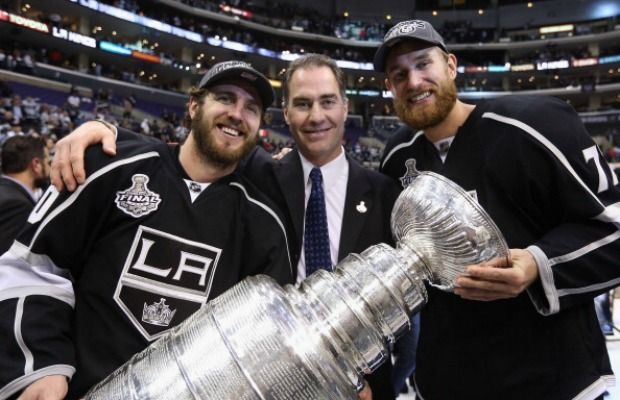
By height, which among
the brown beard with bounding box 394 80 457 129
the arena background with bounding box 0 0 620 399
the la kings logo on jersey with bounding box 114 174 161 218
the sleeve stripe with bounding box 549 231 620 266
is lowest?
the sleeve stripe with bounding box 549 231 620 266

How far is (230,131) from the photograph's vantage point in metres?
1.31

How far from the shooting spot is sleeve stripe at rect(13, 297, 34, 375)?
897 millimetres

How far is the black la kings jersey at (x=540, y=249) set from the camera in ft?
3.55

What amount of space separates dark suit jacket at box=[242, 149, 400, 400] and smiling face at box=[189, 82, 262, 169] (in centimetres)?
25

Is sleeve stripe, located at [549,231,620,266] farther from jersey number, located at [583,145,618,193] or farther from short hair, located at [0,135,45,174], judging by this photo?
short hair, located at [0,135,45,174]

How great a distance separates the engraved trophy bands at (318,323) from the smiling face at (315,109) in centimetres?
71

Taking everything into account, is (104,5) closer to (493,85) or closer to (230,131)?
(230,131)

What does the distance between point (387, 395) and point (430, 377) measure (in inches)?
6.5

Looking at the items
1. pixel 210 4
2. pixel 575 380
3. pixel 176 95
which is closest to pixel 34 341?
pixel 575 380

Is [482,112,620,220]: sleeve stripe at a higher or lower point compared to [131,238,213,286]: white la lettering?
higher

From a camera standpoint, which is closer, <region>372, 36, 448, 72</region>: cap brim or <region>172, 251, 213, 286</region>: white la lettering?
<region>172, 251, 213, 286</region>: white la lettering

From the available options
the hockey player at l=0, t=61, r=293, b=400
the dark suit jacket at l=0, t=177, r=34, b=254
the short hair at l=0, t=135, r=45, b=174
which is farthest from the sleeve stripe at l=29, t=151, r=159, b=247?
the short hair at l=0, t=135, r=45, b=174

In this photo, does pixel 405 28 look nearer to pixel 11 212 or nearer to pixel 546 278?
pixel 546 278

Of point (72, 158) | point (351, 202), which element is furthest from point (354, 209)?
point (72, 158)
